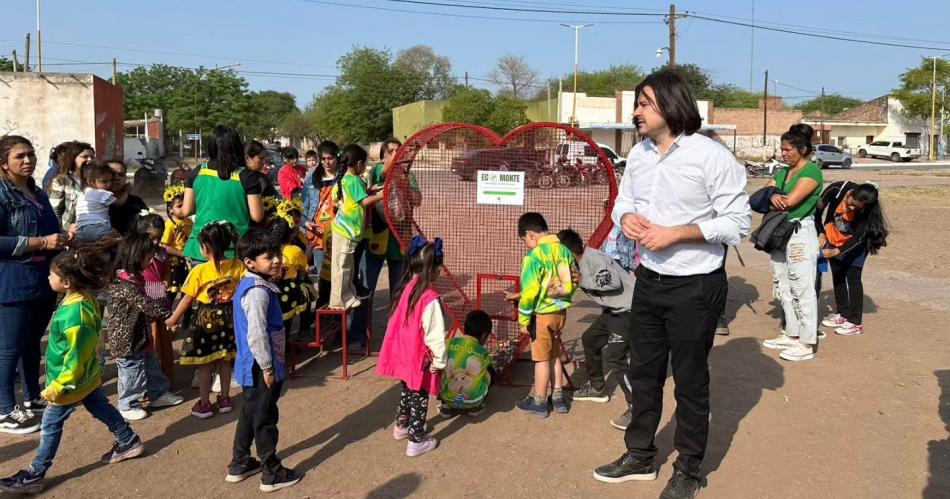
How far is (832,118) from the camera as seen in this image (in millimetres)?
65875

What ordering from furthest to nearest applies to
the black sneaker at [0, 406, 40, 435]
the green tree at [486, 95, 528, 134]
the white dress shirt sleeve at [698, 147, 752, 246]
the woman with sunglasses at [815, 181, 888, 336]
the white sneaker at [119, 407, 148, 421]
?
the green tree at [486, 95, 528, 134] < the woman with sunglasses at [815, 181, 888, 336] < the white sneaker at [119, 407, 148, 421] < the black sneaker at [0, 406, 40, 435] < the white dress shirt sleeve at [698, 147, 752, 246]

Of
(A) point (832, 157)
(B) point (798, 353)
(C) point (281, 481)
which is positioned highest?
(A) point (832, 157)

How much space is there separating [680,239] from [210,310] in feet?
9.28

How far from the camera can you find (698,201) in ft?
10.5

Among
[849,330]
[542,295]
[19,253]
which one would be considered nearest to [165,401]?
[19,253]

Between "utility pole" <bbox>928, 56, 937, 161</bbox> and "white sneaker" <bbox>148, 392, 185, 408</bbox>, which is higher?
"utility pole" <bbox>928, 56, 937, 161</bbox>

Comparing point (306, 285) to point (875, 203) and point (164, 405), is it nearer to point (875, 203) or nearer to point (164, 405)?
point (164, 405)

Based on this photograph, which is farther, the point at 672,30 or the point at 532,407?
the point at 672,30

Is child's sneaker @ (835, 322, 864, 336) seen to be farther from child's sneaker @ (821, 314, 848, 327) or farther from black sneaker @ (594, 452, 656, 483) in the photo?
black sneaker @ (594, 452, 656, 483)

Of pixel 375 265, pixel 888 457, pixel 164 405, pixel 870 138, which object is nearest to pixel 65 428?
pixel 164 405

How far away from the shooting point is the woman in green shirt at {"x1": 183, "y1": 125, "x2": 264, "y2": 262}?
189 inches

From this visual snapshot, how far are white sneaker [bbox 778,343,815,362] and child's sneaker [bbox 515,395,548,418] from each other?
7.58 feet

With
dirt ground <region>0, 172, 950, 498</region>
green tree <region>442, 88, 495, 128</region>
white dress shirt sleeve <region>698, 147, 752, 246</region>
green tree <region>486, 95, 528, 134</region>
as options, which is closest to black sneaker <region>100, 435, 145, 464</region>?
dirt ground <region>0, 172, 950, 498</region>

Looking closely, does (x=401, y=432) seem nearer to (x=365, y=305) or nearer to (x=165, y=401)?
(x=165, y=401)
